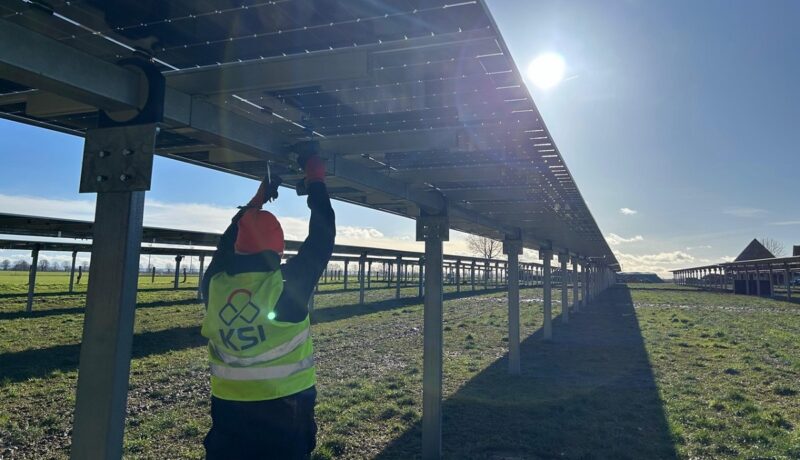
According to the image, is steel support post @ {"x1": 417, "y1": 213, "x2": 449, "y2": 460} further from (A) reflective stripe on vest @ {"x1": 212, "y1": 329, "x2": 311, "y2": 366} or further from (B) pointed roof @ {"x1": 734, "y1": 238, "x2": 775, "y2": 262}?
(B) pointed roof @ {"x1": 734, "y1": 238, "x2": 775, "y2": 262}

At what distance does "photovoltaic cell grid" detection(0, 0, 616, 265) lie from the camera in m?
2.81

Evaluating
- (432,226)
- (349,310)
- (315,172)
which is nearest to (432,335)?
(432,226)

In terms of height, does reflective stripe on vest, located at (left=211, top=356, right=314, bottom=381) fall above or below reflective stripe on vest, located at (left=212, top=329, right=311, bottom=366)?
below

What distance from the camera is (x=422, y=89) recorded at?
3787mm

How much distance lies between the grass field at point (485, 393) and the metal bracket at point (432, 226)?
108 inches

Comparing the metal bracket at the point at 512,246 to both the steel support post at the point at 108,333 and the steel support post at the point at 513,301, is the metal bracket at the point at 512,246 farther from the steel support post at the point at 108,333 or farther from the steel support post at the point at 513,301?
the steel support post at the point at 108,333

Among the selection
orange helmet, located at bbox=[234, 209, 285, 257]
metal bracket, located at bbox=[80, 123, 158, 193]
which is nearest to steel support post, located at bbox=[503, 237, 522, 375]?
orange helmet, located at bbox=[234, 209, 285, 257]

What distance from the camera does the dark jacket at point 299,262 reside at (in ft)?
7.88

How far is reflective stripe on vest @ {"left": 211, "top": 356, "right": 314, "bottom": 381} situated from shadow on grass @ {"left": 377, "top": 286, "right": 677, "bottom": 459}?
13.5ft

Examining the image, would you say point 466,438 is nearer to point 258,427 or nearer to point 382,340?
point 258,427

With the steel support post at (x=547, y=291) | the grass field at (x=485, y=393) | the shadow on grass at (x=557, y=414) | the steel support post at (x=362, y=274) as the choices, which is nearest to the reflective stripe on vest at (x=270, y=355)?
the grass field at (x=485, y=393)

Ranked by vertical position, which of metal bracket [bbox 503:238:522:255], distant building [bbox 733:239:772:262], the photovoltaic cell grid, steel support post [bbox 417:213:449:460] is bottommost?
steel support post [bbox 417:213:449:460]

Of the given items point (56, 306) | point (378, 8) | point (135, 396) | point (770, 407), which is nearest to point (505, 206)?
point (770, 407)

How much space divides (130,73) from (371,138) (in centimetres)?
210
